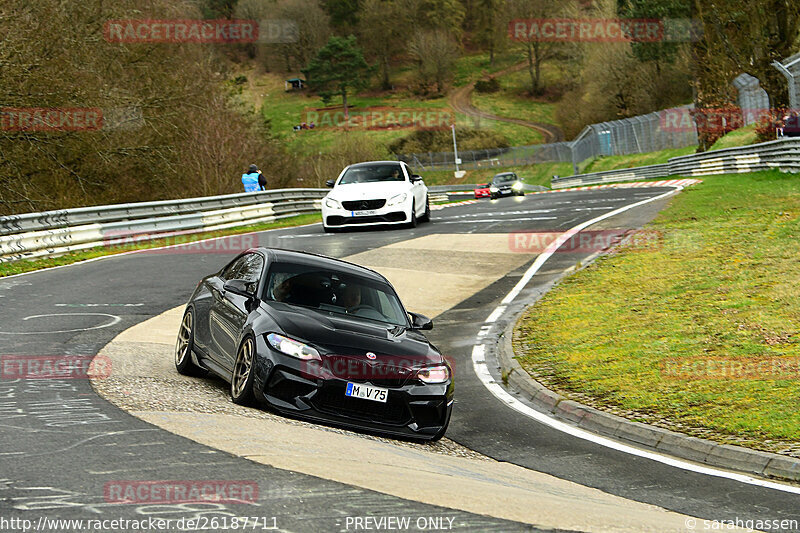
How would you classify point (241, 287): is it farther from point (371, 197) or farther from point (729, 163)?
point (729, 163)

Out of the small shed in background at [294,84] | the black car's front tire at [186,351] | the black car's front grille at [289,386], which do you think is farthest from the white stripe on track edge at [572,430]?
the small shed in background at [294,84]

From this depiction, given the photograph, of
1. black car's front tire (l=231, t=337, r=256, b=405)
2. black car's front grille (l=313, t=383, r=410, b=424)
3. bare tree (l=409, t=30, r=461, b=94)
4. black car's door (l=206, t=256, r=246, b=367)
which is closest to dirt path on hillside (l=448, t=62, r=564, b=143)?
bare tree (l=409, t=30, r=461, b=94)

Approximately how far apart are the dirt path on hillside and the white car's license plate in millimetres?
113763

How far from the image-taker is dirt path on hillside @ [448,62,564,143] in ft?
402

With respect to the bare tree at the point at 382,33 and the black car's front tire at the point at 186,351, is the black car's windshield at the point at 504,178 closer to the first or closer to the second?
the black car's front tire at the point at 186,351

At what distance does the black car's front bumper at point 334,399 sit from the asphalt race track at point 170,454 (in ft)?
2.50

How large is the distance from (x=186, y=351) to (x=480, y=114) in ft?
410

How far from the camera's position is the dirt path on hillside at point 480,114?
122625mm

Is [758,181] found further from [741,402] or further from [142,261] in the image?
[741,402]

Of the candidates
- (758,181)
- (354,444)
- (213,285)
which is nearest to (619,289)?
(213,285)

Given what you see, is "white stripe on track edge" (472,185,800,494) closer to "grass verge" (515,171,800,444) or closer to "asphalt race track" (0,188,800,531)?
"asphalt race track" (0,188,800,531)

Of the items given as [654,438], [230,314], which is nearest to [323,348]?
[230,314]

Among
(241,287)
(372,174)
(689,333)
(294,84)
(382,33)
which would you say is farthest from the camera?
(294,84)

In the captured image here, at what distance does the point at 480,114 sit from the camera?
132 meters
